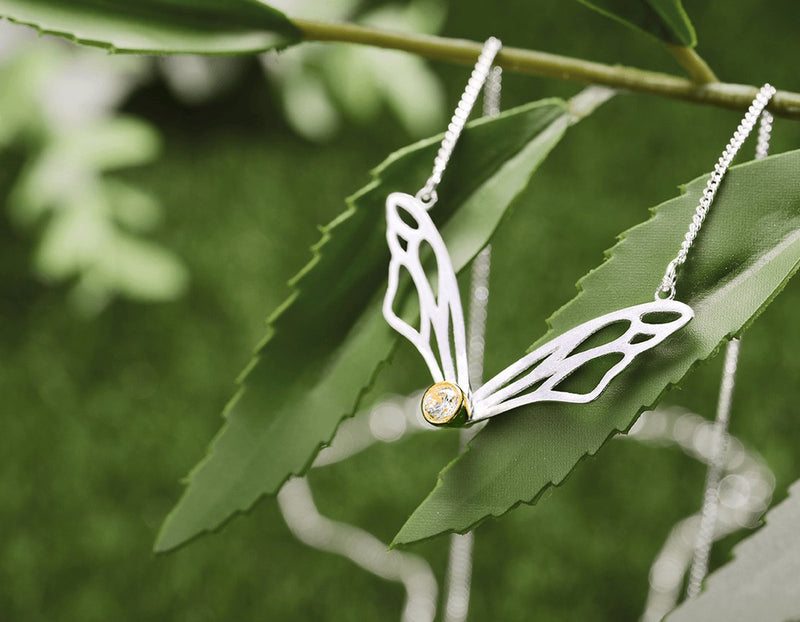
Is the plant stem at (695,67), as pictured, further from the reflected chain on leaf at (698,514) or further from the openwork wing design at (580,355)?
the reflected chain on leaf at (698,514)

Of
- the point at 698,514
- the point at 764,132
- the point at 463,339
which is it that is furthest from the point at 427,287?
the point at 698,514

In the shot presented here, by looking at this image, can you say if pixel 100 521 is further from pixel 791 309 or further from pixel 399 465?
pixel 791 309

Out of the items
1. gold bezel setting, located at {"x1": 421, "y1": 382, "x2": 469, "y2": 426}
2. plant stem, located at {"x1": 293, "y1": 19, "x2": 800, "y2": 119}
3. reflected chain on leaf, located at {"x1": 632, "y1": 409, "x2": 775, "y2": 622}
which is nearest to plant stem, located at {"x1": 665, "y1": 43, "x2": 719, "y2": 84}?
plant stem, located at {"x1": 293, "y1": 19, "x2": 800, "y2": 119}

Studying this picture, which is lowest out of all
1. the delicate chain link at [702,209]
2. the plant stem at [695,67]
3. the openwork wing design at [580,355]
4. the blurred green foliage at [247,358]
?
the blurred green foliage at [247,358]

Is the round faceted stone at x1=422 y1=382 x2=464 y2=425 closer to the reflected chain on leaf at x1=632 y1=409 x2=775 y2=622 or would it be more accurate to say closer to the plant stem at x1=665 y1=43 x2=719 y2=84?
the plant stem at x1=665 y1=43 x2=719 y2=84

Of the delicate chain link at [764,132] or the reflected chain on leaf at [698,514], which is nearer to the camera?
the delicate chain link at [764,132]

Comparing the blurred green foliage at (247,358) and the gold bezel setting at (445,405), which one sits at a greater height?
the gold bezel setting at (445,405)

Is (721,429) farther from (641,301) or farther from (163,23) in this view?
(163,23)

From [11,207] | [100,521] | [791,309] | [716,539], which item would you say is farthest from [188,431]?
[791,309]

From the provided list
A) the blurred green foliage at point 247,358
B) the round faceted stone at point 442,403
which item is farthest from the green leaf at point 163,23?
the blurred green foliage at point 247,358
